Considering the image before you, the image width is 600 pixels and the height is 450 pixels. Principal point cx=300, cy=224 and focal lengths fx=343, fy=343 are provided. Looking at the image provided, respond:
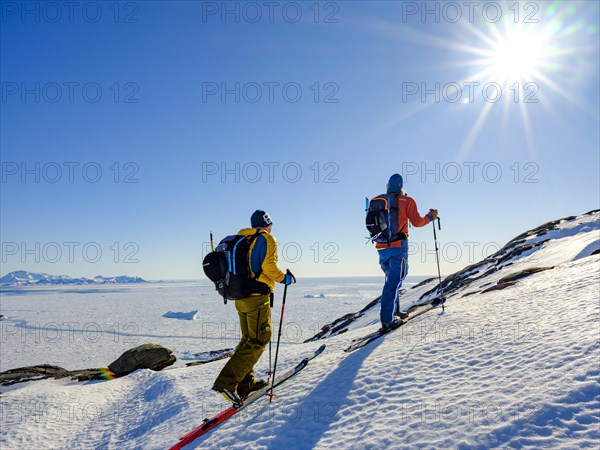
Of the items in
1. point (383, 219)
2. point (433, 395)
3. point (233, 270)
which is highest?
point (383, 219)

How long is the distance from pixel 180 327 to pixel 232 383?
61.0 meters

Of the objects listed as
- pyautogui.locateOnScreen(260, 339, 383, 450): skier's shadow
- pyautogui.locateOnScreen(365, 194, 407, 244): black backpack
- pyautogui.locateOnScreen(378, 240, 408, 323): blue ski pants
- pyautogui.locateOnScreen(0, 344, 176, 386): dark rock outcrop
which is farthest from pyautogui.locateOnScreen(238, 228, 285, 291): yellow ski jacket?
pyautogui.locateOnScreen(0, 344, 176, 386): dark rock outcrop

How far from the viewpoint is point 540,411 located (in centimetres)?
292

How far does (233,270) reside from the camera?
16.4 feet

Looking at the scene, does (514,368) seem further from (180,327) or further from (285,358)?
(180,327)

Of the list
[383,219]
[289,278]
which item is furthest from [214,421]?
[383,219]

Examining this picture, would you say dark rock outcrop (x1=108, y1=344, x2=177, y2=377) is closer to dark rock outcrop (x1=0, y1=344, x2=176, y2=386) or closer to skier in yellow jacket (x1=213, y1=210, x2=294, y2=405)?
dark rock outcrop (x1=0, y1=344, x2=176, y2=386)

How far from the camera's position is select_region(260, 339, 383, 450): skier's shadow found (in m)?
3.66

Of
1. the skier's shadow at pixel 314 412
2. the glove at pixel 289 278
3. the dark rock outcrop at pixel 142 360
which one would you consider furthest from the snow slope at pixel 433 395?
the dark rock outcrop at pixel 142 360

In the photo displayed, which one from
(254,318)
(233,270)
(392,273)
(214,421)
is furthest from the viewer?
(392,273)

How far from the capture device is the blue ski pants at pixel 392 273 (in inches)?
269

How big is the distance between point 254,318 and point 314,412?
1602 millimetres

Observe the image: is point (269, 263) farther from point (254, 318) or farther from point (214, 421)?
point (214, 421)

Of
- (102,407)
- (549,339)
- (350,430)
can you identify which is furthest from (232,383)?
(102,407)
